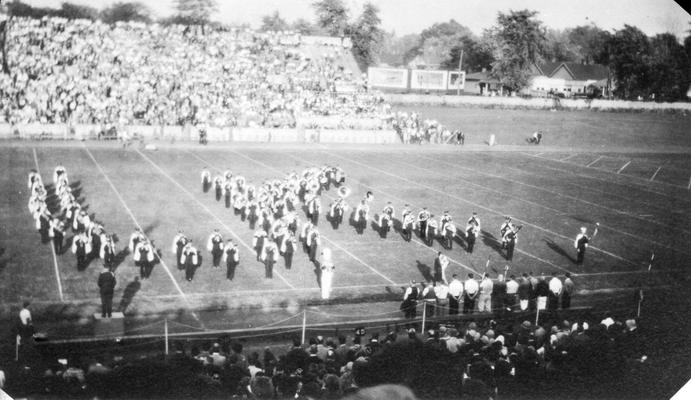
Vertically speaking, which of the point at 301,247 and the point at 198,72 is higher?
the point at 198,72

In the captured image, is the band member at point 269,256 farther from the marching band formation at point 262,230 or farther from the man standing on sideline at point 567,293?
the man standing on sideline at point 567,293

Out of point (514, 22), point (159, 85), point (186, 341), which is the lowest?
point (186, 341)

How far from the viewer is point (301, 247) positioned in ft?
49.2

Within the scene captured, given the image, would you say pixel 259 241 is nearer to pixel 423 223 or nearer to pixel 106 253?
pixel 106 253

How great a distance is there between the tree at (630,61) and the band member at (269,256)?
18.3 meters

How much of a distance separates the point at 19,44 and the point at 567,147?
24.9 metres

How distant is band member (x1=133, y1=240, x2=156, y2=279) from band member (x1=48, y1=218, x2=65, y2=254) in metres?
1.79

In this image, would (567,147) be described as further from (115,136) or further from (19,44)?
(19,44)

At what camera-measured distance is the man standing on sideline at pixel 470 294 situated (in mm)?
11602

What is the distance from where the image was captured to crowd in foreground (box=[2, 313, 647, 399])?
6809mm

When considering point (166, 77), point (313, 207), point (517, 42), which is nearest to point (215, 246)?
point (313, 207)

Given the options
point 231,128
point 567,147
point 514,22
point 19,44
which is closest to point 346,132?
point 231,128

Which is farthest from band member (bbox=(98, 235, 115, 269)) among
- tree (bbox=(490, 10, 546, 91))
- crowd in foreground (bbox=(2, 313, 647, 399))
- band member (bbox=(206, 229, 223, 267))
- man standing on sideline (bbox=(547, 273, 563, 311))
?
tree (bbox=(490, 10, 546, 91))

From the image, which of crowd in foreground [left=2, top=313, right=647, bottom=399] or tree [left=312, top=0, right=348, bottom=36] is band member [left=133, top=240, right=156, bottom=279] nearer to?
crowd in foreground [left=2, top=313, right=647, bottom=399]
